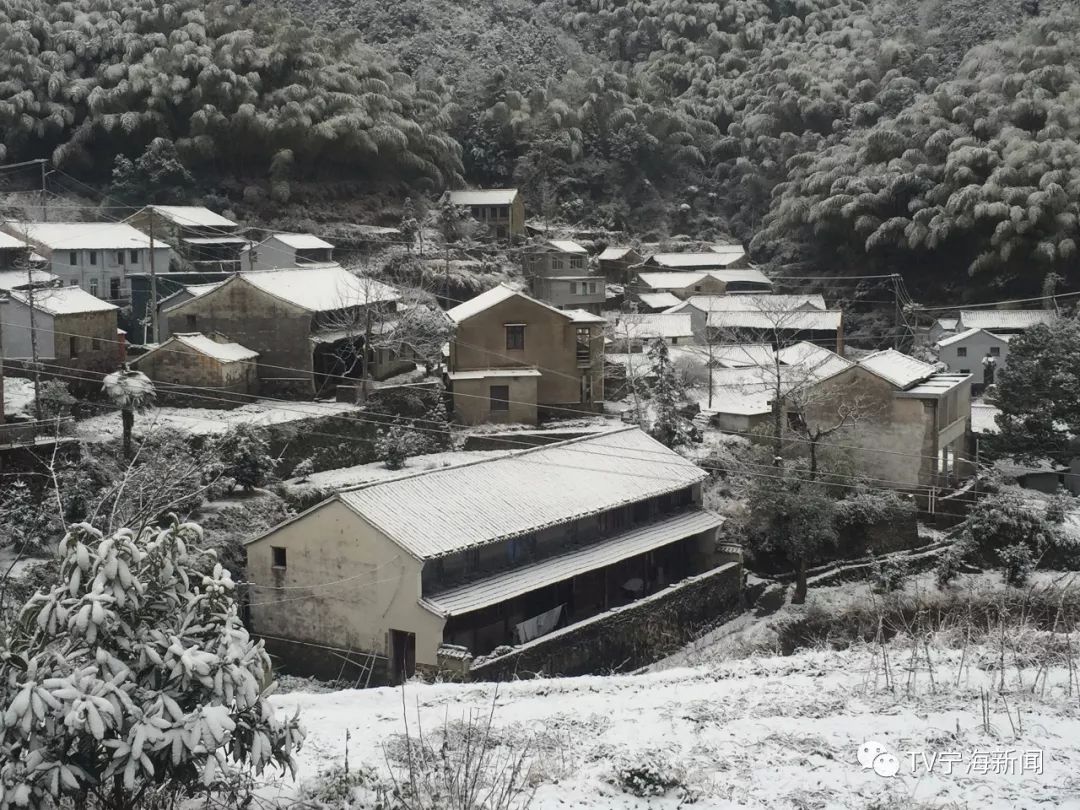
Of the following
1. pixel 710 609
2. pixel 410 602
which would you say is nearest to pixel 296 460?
pixel 410 602

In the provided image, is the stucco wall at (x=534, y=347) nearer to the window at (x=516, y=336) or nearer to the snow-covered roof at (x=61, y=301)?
the window at (x=516, y=336)

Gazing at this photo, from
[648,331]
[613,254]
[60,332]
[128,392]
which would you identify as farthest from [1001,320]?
[60,332]

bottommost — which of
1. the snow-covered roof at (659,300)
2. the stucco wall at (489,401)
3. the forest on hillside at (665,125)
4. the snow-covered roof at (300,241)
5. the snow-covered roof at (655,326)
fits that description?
the stucco wall at (489,401)

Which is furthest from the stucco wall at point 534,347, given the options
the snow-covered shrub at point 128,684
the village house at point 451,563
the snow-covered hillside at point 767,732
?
the snow-covered shrub at point 128,684

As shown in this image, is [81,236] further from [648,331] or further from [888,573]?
[888,573]

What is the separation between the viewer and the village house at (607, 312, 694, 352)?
39125 millimetres

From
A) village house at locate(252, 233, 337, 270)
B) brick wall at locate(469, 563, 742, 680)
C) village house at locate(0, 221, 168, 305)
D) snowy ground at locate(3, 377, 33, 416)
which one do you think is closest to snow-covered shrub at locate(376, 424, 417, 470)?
brick wall at locate(469, 563, 742, 680)

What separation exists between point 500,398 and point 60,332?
1106 cm

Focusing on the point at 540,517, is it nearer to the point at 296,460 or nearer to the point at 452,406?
the point at 296,460

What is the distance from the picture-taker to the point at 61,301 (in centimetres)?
2709

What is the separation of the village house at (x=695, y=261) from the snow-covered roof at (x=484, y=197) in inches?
283

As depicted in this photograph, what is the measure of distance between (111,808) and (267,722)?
3.18ft

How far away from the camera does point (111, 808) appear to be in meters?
6.19

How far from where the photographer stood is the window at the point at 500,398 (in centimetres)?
2952
